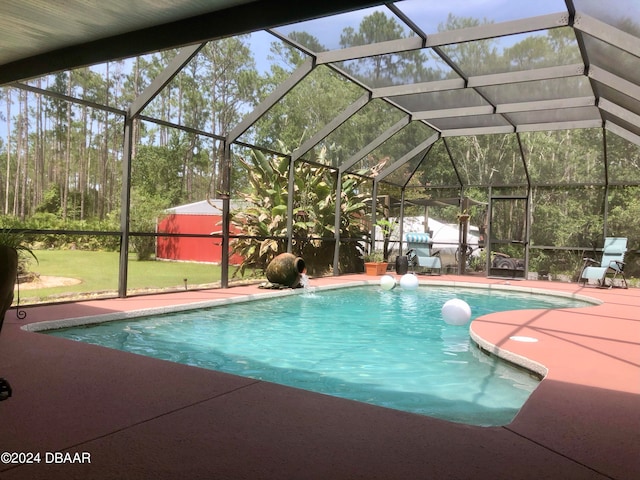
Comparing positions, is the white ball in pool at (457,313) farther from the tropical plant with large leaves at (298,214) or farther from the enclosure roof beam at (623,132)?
the enclosure roof beam at (623,132)

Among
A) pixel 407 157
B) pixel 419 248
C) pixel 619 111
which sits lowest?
pixel 419 248

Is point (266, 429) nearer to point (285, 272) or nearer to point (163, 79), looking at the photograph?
point (163, 79)

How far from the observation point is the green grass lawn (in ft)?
33.7

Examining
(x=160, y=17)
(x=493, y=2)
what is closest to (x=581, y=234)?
(x=493, y=2)

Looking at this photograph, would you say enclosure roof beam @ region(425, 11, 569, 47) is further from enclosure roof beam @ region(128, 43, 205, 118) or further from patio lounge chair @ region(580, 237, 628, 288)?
patio lounge chair @ region(580, 237, 628, 288)

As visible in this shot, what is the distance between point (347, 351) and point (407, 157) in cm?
1030

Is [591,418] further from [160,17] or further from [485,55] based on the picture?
[485,55]

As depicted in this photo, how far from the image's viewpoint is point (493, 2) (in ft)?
21.8

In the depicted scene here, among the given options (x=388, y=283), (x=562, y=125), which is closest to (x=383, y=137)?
(x=388, y=283)

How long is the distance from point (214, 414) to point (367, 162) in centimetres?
1273

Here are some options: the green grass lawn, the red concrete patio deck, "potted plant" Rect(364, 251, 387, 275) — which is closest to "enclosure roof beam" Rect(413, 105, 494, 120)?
"potted plant" Rect(364, 251, 387, 275)

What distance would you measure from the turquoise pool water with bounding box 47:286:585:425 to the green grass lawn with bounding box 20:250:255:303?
14.5 feet

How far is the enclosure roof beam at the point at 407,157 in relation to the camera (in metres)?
14.2

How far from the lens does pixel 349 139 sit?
13141mm
